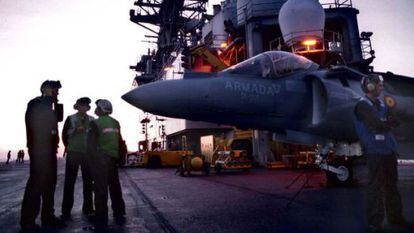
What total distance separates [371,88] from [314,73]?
2233 mm

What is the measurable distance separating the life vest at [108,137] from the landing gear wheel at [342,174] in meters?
6.42

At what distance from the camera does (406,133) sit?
668 cm

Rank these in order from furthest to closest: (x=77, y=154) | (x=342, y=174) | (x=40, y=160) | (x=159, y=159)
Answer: (x=159, y=159)
(x=342, y=174)
(x=77, y=154)
(x=40, y=160)

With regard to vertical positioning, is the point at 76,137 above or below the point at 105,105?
below

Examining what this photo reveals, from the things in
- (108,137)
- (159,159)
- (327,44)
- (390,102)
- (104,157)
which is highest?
(327,44)

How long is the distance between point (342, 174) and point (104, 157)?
6.75 m

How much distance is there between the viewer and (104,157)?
17.8 feet

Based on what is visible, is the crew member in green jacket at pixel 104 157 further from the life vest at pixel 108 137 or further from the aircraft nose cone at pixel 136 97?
the aircraft nose cone at pixel 136 97

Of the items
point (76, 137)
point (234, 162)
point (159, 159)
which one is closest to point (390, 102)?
point (76, 137)

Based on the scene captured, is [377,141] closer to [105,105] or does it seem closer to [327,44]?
[105,105]

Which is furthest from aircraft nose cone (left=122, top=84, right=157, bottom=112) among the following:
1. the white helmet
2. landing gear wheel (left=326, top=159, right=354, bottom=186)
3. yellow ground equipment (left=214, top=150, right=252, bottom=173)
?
yellow ground equipment (left=214, top=150, right=252, bottom=173)

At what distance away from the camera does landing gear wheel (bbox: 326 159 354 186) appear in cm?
916

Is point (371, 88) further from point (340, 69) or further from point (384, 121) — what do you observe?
point (340, 69)

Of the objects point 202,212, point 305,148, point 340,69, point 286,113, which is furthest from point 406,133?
point 305,148
